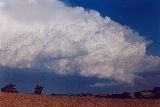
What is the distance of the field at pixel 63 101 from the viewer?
3850cm

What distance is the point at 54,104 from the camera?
3875 cm

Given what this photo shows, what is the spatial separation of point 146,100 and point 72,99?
9.65 metres

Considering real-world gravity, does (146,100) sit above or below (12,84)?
below

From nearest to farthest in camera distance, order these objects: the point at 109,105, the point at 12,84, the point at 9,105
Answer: the point at 9,105 → the point at 109,105 → the point at 12,84

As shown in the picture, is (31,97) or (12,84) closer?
(31,97)

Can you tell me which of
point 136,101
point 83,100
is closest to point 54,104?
point 83,100

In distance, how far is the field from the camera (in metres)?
38.5

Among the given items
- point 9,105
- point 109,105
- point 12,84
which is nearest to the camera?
point 9,105

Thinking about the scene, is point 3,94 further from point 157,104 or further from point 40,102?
point 157,104

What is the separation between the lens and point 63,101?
39469 mm

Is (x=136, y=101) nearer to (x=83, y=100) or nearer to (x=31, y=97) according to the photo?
(x=83, y=100)

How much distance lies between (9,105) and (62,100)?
21.2 ft

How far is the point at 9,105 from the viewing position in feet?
123

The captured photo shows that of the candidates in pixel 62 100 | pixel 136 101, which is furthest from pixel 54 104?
pixel 136 101
